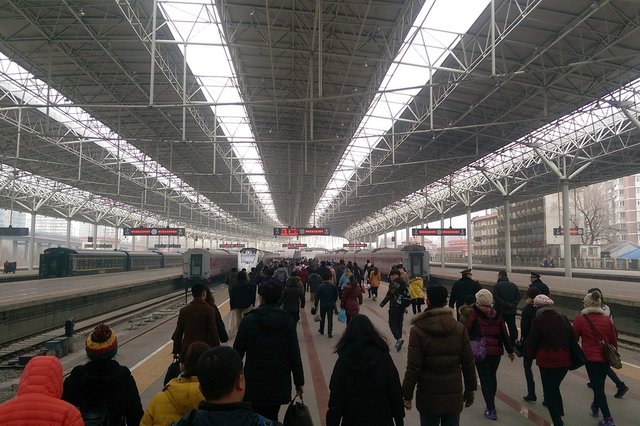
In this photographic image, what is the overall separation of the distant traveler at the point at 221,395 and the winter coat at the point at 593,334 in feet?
16.6

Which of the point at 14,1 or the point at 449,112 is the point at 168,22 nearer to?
the point at 14,1

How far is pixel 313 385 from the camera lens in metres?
7.86

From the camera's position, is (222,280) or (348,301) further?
(222,280)

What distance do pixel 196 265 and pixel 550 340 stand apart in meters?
29.1

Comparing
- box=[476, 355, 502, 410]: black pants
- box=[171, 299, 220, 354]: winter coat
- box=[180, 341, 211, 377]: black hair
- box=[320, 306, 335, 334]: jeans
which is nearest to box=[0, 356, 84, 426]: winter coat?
box=[180, 341, 211, 377]: black hair

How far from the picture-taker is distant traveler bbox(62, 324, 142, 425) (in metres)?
3.21

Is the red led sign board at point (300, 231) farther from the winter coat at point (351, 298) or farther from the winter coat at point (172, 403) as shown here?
the winter coat at point (172, 403)

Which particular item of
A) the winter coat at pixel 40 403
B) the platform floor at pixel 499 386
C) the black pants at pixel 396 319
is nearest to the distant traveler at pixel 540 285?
the platform floor at pixel 499 386

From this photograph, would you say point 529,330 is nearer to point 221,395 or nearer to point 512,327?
point 512,327

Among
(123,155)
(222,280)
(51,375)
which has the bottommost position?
(222,280)

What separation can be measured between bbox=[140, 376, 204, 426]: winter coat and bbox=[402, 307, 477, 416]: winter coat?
1932 mm

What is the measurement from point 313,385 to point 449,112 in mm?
20724

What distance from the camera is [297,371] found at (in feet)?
14.5

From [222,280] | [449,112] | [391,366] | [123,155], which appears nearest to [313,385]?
[391,366]
